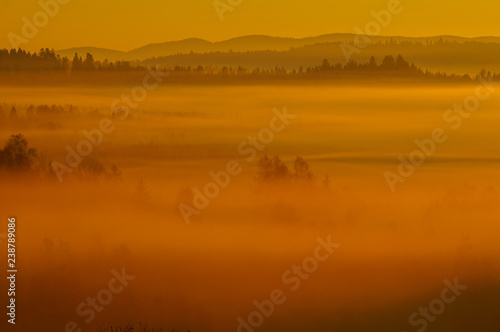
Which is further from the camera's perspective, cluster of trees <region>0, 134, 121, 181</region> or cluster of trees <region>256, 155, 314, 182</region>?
cluster of trees <region>256, 155, 314, 182</region>

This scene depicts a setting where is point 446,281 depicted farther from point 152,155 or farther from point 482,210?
point 152,155

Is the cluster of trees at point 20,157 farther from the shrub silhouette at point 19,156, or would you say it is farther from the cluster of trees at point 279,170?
the cluster of trees at point 279,170

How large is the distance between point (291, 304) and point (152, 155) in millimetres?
6817

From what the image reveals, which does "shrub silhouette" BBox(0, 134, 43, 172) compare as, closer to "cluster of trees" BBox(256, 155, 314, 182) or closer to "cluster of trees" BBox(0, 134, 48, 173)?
"cluster of trees" BBox(0, 134, 48, 173)

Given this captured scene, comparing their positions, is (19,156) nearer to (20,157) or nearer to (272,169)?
(20,157)

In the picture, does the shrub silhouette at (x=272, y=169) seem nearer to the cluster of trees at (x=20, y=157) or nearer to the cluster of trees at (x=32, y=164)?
the cluster of trees at (x=32, y=164)

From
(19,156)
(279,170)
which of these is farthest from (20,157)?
(279,170)

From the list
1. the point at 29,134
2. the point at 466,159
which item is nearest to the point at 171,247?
the point at 29,134

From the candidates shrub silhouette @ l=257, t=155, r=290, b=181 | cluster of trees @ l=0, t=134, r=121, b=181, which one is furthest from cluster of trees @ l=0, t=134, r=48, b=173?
shrub silhouette @ l=257, t=155, r=290, b=181

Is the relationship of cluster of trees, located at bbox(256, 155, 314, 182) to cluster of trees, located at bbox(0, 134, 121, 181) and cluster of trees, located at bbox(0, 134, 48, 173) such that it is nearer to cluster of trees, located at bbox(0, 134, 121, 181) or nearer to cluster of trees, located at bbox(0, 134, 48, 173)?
cluster of trees, located at bbox(0, 134, 121, 181)

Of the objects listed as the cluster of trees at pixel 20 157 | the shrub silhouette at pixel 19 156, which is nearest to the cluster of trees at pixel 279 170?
the cluster of trees at pixel 20 157

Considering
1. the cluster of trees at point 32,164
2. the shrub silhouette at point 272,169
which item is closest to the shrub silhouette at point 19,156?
the cluster of trees at point 32,164

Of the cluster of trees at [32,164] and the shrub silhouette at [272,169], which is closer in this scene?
the cluster of trees at [32,164]

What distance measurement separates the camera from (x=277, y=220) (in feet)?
119
